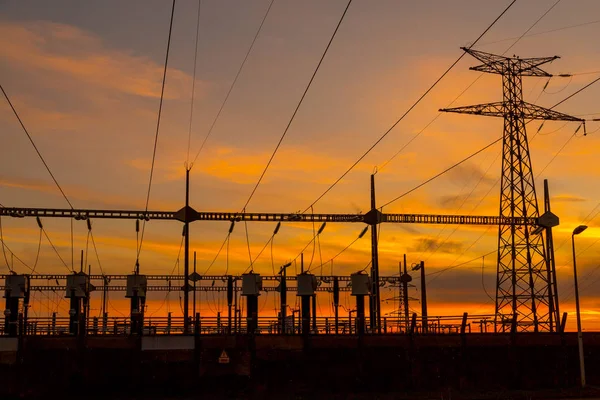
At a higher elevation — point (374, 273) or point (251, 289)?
point (374, 273)

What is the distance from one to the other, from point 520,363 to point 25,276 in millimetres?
30809

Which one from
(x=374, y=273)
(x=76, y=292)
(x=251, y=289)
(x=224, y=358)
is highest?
(x=374, y=273)

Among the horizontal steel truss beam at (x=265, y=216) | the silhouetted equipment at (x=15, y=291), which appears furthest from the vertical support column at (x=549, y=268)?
the silhouetted equipment at (x=15, y=291)

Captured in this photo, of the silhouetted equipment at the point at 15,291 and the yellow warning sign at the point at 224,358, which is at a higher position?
the silhouetted equipment at the point at 15,291

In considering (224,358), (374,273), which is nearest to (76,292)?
(224,358)

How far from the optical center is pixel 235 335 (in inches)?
1688

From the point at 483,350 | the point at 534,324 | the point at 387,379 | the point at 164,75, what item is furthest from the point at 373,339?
the point at 164,75

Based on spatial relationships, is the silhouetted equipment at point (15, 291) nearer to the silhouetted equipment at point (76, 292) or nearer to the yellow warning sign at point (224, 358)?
the silhouetted equipment at point (76, 292)

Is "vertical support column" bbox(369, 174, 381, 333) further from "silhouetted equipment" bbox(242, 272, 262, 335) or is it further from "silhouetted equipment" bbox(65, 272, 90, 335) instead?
"silhouetted equipment" bbox(65, 272, 90, 335)

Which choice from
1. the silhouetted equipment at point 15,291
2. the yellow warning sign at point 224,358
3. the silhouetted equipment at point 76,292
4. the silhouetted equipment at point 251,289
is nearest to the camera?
the yellow warning sign at point 224,358

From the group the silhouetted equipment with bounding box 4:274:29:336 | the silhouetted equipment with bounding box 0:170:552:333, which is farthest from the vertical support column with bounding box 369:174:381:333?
the silhouetted equipment with bounding box 4:274:29:336

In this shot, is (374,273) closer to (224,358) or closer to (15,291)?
(224,358)

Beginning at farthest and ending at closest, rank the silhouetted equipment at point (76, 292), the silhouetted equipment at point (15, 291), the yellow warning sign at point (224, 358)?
the silhouetted equipment at point (76, 292)
the silhouetted equipment at point (15, 291)
the yellow warning sign at point (224, 358)

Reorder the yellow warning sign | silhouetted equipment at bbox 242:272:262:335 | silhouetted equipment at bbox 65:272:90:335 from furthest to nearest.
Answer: silhouetted equipment at bbox 65:272:90:335 → silhouetted equipment at bbox 242:272:262:335 → the yellow warning sign
